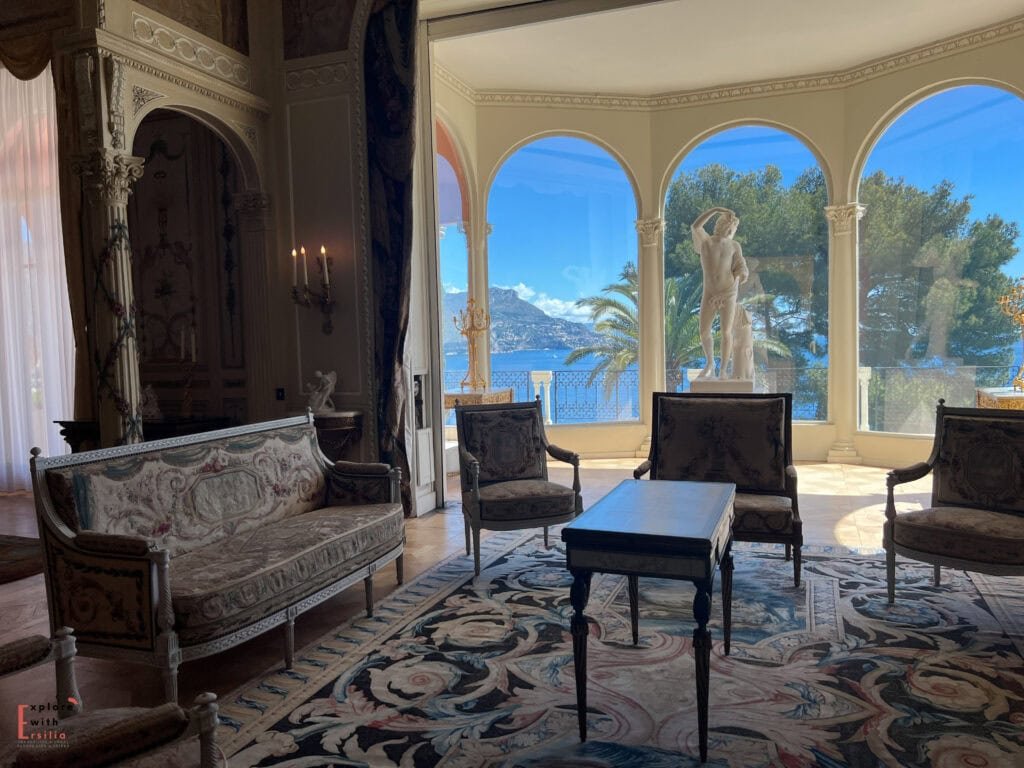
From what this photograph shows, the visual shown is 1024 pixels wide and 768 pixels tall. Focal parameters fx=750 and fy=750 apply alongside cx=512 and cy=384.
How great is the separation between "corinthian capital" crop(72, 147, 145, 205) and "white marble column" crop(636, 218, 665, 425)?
18.0ft

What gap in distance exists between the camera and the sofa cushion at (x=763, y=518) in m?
3.69

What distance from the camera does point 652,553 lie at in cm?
234

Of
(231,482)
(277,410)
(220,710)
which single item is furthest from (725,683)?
(277,410)

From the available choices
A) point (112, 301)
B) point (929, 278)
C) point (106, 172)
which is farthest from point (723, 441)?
point (929, 278)

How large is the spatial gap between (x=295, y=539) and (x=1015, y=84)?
705 cm

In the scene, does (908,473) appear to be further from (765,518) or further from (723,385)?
(723,385)

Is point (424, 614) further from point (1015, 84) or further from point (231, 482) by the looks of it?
point (1015, 84)

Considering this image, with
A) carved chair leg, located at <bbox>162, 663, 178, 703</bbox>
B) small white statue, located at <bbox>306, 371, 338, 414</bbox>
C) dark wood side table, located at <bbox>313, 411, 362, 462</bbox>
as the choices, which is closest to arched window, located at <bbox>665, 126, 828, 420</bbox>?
dark wood side table, located at <bbox>313, 411, 362, 462</bbox>

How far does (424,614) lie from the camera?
353 cm

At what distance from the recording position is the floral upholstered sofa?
8.36 ft

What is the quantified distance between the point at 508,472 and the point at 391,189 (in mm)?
2151

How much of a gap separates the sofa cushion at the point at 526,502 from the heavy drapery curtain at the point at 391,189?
4.11 feet

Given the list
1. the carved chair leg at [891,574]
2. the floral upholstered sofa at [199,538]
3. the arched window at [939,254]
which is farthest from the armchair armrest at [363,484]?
the arched window at [939,254]

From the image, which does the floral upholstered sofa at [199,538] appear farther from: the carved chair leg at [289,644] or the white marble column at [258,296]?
the white marble column at [258,296]
